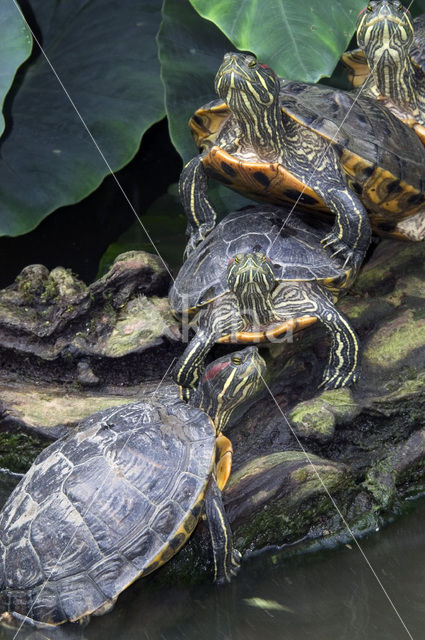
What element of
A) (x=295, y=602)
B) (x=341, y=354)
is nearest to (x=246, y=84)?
(x=341, y=354)

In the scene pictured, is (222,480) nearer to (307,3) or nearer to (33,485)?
(33,485)

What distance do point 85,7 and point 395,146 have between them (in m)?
1.73

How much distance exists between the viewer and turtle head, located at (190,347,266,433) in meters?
2.58

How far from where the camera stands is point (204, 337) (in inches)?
113

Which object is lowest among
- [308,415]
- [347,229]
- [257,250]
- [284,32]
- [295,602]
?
[295,602]

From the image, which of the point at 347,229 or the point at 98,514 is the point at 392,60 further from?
the point at 98,514

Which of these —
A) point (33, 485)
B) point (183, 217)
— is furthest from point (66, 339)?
point (183, 217)

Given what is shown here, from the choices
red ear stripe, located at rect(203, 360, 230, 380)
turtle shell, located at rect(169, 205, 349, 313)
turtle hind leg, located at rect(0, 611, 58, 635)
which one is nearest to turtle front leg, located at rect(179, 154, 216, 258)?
turtle shell, located at rect(169, 205, 349, 313)

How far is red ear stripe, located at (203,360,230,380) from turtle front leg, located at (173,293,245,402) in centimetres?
16

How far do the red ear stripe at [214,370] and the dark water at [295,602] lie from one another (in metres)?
0.62

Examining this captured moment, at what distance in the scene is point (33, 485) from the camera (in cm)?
235

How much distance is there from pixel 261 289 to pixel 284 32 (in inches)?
40.2

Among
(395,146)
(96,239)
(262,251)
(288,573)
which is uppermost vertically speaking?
(395,146)

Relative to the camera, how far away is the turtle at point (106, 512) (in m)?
2.21
